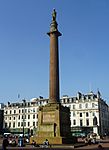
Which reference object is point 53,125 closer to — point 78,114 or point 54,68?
point 54,68

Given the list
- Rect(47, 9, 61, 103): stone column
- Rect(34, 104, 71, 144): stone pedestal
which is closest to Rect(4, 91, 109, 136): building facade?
Rect(34, 104, 71, 144): stone pedestal

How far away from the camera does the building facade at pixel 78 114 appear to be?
3605 inches

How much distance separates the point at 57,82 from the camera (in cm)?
3675

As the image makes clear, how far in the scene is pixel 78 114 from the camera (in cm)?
9512

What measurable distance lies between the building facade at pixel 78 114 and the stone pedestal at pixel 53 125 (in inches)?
1917

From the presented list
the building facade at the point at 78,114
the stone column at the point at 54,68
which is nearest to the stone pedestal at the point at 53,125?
the stone column at the point at 54,68

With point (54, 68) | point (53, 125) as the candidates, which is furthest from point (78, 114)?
point (53, 125)

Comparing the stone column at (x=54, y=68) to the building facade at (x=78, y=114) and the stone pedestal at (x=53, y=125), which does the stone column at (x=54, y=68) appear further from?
the building facade at (x=78, y=114)

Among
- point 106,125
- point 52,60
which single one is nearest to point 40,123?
point 52,60

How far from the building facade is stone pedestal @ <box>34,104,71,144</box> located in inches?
1917

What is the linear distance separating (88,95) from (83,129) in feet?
41.2

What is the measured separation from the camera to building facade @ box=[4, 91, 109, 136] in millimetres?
91562

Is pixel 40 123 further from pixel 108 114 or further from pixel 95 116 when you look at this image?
pixel 108 114

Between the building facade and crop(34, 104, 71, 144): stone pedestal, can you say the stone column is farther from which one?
the building facade
